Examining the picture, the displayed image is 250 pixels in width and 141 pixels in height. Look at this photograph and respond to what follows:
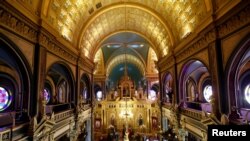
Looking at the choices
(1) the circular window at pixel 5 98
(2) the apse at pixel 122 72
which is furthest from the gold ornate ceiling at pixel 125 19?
(2) the apse at pixel 122 72

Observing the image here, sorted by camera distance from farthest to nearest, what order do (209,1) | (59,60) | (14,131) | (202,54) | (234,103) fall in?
(59,60) → (202,54) → (209,1) → (234,103) → (14,131)

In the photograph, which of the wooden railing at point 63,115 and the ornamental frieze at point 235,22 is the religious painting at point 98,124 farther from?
the ornamental frieze at point 235,22

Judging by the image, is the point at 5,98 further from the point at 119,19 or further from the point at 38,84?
the point at 119,19

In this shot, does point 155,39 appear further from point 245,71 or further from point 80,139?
point 80,139

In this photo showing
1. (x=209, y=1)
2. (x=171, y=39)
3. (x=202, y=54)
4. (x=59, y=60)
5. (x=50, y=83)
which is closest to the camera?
(x=209, y=1)

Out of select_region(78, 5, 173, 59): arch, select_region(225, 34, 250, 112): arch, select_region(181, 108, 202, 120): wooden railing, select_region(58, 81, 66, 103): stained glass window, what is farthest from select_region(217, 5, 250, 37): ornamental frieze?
select_region(58, 81, 66, 103): stained glass window

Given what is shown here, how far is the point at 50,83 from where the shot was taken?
66.8ft

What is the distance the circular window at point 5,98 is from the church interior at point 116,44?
0.07 metres

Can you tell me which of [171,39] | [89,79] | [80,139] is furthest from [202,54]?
[89,79]

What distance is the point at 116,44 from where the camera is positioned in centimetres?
2444

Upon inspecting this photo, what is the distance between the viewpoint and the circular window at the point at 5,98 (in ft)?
43.9

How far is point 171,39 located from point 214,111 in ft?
25.2

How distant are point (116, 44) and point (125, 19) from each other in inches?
283

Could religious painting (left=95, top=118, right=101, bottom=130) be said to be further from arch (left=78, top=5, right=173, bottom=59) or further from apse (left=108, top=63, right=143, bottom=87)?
arch (left=78, top=5, right=173, bottom=59)
